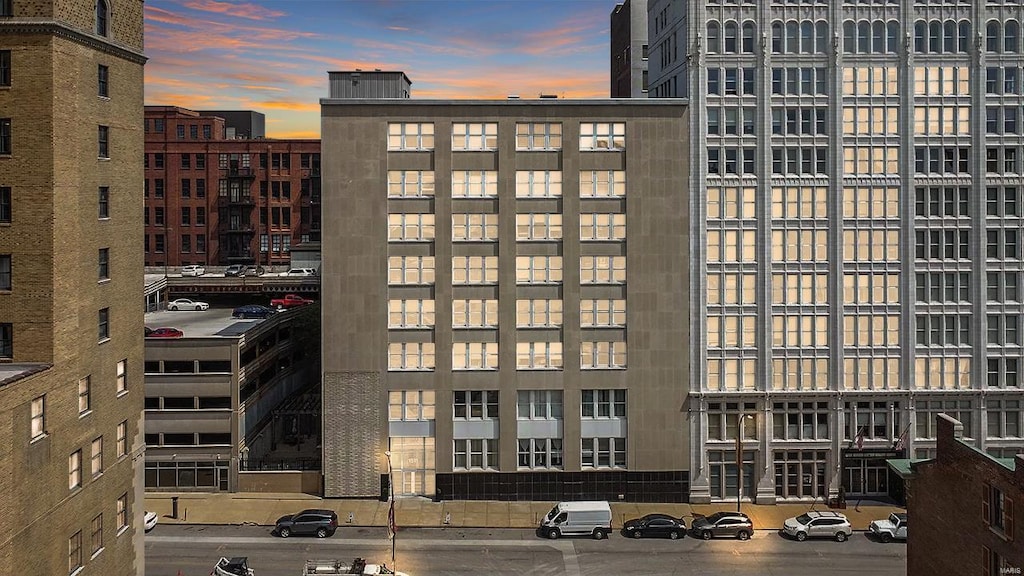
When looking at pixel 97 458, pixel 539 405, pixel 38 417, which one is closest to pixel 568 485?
pixel 539 405

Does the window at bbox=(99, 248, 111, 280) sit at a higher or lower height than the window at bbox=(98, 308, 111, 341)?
higher

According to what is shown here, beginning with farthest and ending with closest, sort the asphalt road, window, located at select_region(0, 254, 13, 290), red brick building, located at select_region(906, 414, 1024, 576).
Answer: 1. the asphalt road
2. window, located at select_region(0, 254, 13, 290)
3. red brick building, located at select_region(906, 414, 1024, 576)

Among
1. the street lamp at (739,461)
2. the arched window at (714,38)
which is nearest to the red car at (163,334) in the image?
the street lamp at (739,461)

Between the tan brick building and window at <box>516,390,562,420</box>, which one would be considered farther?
window at <box>516,390,562,420</box>

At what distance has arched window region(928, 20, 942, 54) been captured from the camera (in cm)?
6159

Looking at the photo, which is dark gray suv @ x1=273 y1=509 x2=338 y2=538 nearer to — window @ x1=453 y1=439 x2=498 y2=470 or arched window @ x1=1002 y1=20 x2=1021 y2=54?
window @ x1=453 y1=439 x2=498 y2=470

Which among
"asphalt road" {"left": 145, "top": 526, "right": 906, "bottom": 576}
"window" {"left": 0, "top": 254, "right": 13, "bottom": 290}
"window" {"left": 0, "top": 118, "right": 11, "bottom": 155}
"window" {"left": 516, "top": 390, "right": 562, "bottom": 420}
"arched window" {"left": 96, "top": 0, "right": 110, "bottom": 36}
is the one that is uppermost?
"arched window" {"left": 96, "top": 0, "right": 110, "bottom": 36}

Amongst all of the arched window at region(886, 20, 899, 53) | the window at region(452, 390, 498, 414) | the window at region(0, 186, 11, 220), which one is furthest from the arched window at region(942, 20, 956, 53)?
the window at region(0, 186, 11, 220)

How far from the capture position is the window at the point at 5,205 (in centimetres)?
3341

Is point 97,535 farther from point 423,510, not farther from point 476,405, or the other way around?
point 476,405

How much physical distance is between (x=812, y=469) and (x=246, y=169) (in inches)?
3269

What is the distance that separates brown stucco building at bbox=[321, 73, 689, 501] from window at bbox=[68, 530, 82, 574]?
26149mm

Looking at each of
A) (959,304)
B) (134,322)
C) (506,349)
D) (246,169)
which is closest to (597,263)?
(506,349)

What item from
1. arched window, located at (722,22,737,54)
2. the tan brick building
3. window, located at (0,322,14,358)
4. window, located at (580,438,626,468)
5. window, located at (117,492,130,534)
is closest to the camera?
the tan brick building
